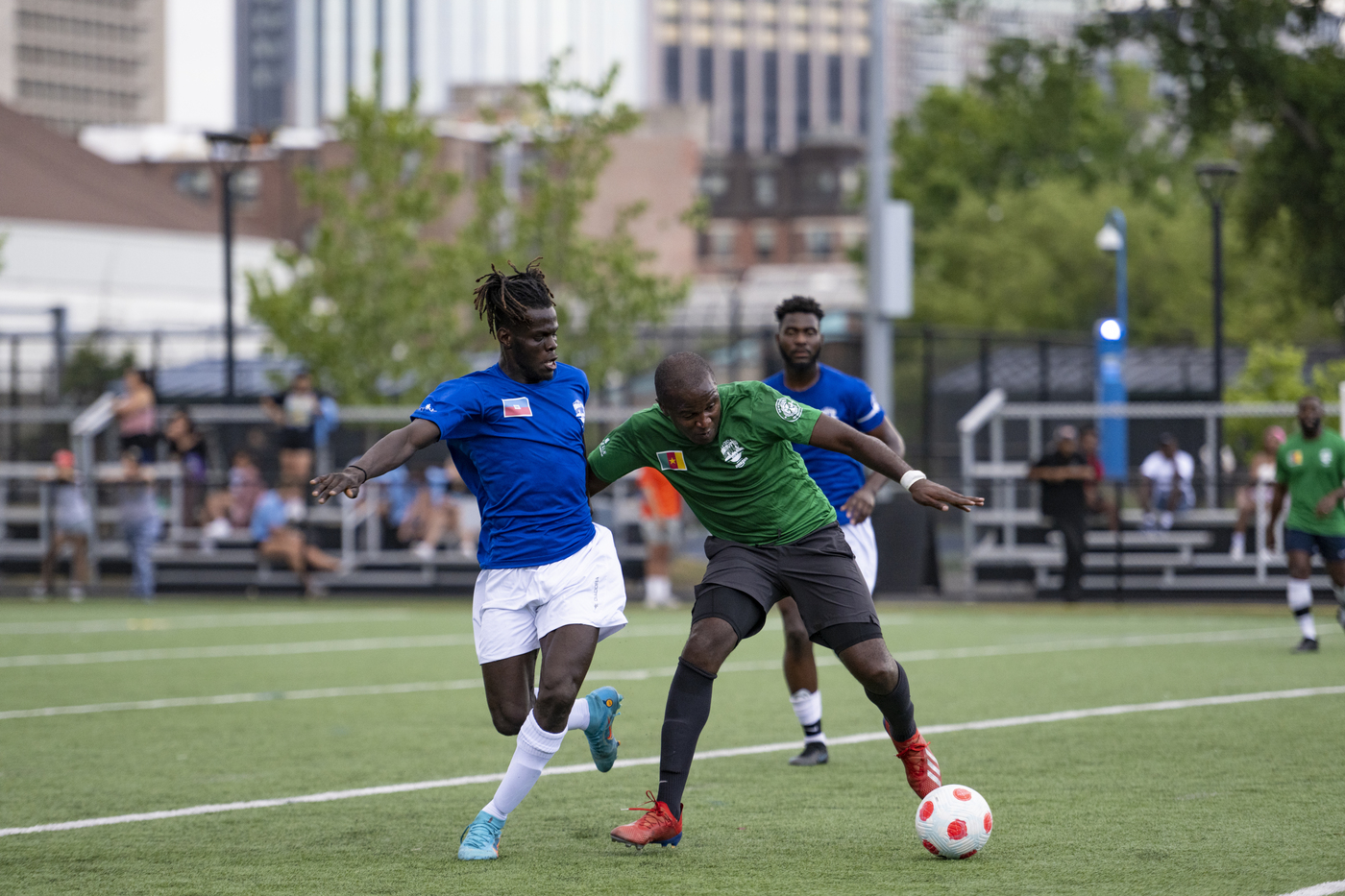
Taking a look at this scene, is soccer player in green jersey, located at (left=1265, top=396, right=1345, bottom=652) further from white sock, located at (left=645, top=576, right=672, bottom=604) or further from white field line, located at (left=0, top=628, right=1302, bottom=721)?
white sock, located at (left=645, top=576, right=672, bottom=604)

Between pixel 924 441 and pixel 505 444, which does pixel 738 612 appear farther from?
pixel 924 441

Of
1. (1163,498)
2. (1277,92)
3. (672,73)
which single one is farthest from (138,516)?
(672,73)

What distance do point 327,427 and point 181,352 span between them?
99.6 ft

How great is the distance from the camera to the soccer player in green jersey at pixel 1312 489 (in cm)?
1280

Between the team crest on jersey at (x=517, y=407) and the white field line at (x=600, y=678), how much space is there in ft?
19.0

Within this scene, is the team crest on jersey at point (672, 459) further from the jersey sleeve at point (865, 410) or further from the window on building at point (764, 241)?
the window on building at point (764, 241)

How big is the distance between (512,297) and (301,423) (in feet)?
46.9

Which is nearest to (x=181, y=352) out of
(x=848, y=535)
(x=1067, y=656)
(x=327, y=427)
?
(x=327, y=427)

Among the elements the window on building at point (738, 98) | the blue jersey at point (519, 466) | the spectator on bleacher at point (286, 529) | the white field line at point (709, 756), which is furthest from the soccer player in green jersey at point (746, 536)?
the window on building at point (738, 98)

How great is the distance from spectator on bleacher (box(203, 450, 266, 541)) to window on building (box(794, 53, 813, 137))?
567 ft

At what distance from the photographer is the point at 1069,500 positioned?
18.6 metres

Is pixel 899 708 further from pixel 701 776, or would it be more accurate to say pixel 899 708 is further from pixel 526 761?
pixel 701 776

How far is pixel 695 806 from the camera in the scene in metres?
7.11

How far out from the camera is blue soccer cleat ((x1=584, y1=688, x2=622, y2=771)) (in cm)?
653
